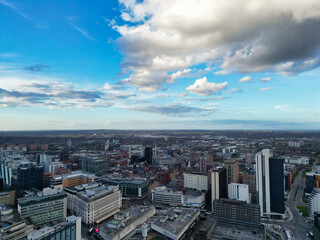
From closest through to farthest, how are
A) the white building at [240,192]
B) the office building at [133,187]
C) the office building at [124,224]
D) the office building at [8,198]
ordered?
the office building at [124,224] < the office building at [8,198] < the white building at [240,192] < the office building at [133,187]

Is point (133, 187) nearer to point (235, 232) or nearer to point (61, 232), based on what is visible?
point (235, 232)

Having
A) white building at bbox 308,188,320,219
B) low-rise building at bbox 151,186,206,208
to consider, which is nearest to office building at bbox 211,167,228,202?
low-rise building at bbox 151,186,206,208

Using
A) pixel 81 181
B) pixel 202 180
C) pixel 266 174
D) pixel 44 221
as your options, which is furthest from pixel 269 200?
pixel 81 181

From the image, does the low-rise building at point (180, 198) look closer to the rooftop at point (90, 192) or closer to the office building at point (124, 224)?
the office building at point (124, 224)

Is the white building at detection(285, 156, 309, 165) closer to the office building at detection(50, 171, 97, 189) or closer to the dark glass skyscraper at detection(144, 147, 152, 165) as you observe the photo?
the dark glass skyscraper at detection(144, 147, 152, 165)

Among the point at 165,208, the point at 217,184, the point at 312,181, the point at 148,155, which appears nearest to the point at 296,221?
the point at 217,184

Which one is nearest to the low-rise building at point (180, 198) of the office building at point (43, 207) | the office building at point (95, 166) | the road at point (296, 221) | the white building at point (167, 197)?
the white building at point (167, 197)

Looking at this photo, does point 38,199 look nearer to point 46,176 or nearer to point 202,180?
point 46,176
